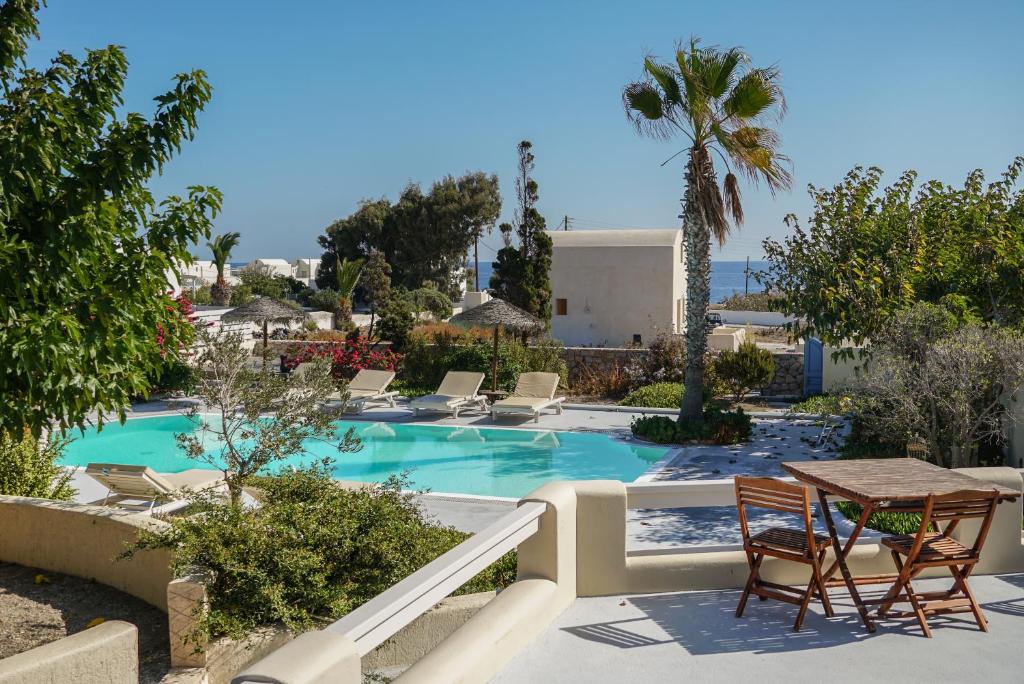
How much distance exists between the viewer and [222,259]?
48438 millimetres

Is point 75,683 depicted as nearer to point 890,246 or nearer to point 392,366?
point 890,246

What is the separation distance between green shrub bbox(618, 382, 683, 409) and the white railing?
562 inches

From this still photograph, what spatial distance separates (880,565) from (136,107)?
257 inches

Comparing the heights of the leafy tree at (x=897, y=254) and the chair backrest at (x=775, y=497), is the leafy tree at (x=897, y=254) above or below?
above

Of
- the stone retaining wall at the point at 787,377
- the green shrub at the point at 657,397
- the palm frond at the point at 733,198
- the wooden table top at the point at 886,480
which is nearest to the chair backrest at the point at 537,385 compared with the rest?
the green shrub at the point at 657,397

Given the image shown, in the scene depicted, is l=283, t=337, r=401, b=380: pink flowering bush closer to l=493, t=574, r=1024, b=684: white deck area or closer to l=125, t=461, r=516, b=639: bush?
l=125, t=461, r=516, b=639: bush

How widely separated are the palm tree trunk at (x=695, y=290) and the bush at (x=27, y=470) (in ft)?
33.1

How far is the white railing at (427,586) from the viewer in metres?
3.36

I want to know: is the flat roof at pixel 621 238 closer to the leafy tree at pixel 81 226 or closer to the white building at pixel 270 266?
the leafy tree at pixel 81 226

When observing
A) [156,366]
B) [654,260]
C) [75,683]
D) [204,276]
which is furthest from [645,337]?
[204,276]

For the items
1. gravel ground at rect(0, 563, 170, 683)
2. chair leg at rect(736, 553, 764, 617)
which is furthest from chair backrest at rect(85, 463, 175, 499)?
chair leg at rect(736, 553, 764, 617)

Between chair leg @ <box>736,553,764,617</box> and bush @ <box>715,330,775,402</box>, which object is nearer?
chair leg @ <box>736,553,764,617</box>

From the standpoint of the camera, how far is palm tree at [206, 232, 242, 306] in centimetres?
4197

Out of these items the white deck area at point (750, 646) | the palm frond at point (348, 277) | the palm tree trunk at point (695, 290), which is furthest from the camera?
the palm frond at point (348, 277)
